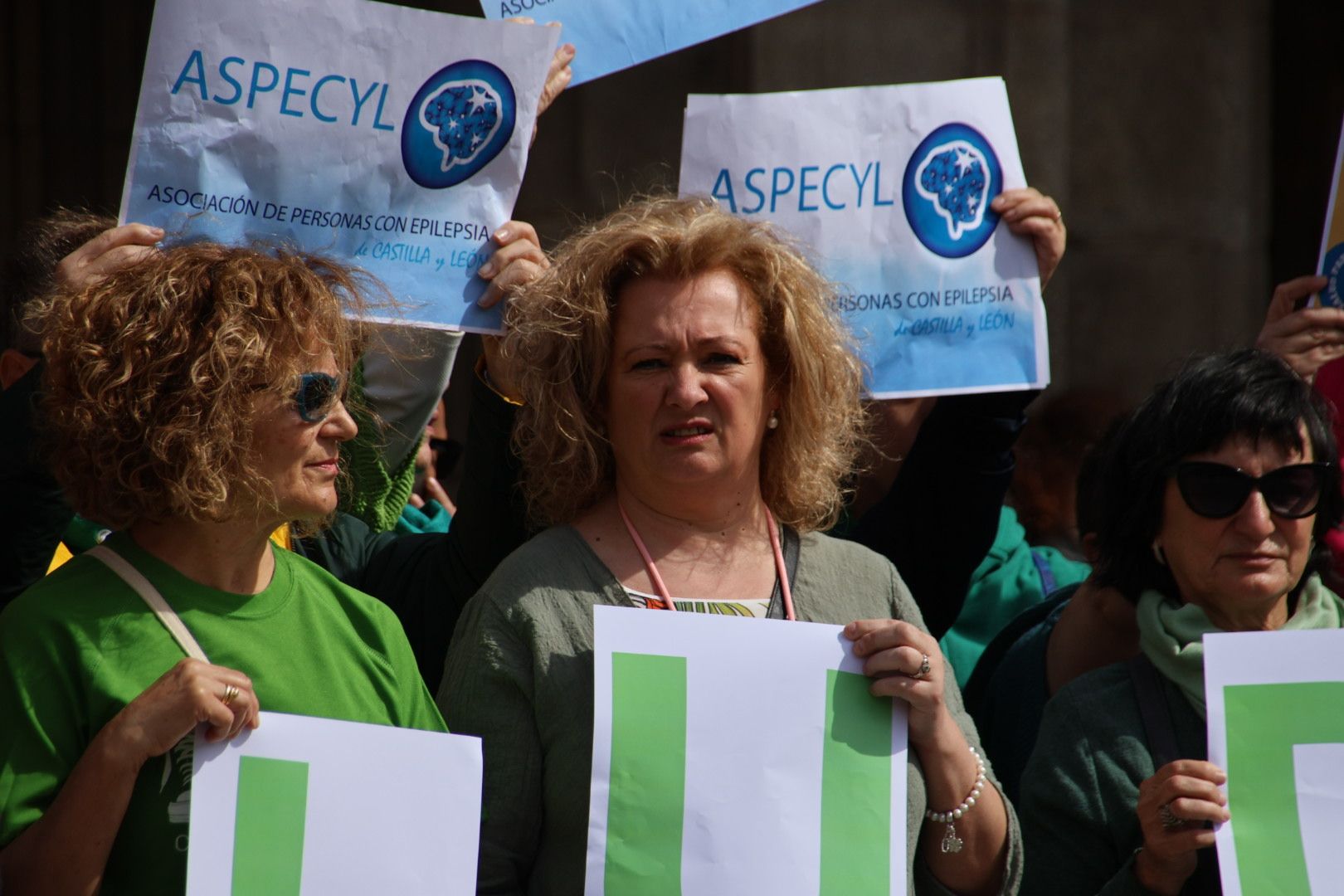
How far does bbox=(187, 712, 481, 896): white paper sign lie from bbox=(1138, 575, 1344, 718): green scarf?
1.18 metres

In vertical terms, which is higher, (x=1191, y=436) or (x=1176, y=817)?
(x=1191, y=436)

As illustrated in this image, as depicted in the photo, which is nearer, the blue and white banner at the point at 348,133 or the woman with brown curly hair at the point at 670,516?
the woman with brown curly hair at the point at 670,516

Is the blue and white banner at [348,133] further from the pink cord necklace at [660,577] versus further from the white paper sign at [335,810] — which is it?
the white paper sign at [335,810]

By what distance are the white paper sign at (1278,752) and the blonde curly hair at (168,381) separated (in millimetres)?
1494

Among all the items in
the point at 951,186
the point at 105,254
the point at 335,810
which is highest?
the point at 951,186

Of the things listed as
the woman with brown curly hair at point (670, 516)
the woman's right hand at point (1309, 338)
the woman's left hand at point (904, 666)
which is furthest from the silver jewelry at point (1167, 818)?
the woman's right hand at point (1309, 338)

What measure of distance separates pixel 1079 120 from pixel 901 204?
358cm

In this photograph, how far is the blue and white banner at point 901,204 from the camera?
3371 mm

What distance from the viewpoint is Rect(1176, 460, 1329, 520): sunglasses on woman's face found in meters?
2.86

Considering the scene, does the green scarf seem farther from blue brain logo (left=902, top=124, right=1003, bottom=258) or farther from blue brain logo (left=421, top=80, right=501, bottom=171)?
blue brain logo (left=421, top=80, right=501, bottom=171)

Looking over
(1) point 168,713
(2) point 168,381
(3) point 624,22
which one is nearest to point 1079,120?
(3) point 624,22

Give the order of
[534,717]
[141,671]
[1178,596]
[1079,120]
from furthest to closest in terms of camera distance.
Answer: [1079,120]
[1178,596]
[534,717]
[141,671]

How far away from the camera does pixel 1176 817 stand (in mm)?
2561

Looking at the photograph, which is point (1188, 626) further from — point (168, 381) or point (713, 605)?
point (168, 381)
